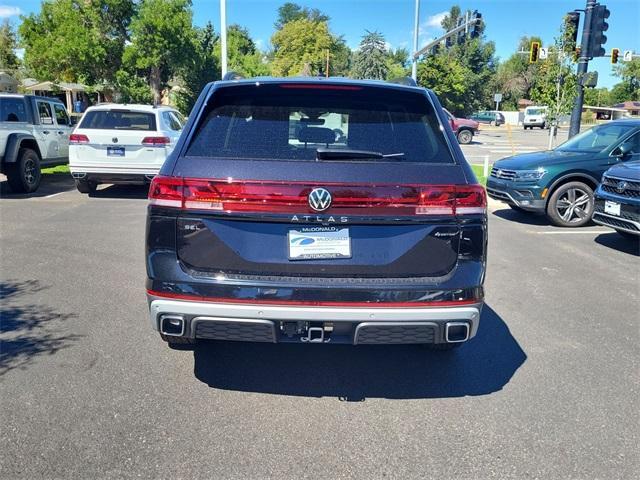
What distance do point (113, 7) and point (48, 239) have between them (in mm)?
27143

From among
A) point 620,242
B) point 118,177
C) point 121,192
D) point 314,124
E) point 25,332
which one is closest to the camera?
point 314,124

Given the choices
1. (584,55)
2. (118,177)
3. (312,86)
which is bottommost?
(118,177)

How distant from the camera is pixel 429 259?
9.82ft

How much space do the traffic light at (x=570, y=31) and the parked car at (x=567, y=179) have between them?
6.53 m

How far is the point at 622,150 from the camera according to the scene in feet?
29.8

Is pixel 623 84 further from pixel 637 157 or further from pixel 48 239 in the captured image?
pixel 48 239

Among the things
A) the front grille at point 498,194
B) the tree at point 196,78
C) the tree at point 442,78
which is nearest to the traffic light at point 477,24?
the front grille at point 498,194

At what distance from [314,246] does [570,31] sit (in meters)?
15.0

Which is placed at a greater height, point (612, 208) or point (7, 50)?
point (7, 50)

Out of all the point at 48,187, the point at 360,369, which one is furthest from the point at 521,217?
the point at 48,187

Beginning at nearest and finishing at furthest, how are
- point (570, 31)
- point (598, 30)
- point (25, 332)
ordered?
point (25, 332) → point (598, 30) → point (570, 31)

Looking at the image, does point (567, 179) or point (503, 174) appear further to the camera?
point (503, 174)

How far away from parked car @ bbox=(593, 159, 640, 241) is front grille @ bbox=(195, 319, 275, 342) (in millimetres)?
5826

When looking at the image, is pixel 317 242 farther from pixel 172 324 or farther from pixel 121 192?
pixel 121 192
